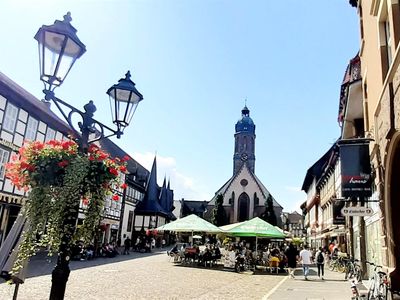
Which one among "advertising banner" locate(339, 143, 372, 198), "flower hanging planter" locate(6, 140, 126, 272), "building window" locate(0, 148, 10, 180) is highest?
"building window" locate(0, 148, 10, 180)

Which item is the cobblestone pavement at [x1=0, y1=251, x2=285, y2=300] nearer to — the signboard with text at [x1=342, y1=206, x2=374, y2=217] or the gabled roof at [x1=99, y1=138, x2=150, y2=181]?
the signboard with text at [x1=342, y1=206, x2=374, y2=217]

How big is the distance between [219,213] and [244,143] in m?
26.7

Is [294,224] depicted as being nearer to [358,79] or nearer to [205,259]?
[205,259]

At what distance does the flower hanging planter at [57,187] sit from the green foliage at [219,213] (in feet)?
238

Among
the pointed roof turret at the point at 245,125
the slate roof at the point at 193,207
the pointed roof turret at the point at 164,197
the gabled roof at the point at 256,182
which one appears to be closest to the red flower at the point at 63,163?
the pointed roof turret at the point at 164,197

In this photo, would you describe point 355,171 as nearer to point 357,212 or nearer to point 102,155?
point 357,212

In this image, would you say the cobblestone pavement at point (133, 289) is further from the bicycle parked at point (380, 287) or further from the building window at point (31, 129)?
the building window at point (31, 129)

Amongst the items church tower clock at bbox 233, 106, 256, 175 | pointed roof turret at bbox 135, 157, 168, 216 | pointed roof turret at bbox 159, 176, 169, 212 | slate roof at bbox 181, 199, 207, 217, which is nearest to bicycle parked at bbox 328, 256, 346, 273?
pointed roof turret at bbox 135, 157, 168, 216

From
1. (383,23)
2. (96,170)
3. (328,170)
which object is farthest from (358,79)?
(328,170)

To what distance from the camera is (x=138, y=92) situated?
22.0 ft

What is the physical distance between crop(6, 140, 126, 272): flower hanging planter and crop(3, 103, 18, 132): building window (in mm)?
18939

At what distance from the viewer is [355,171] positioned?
10.4m

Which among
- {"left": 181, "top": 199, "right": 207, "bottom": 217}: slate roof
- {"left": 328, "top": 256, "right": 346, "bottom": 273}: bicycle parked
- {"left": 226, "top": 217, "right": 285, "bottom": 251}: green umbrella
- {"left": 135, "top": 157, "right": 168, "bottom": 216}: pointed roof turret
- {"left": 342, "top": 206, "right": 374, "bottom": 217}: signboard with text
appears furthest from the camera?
{"left": 181, "top": 199, "right": 207, "bottom": 217}: slate roof

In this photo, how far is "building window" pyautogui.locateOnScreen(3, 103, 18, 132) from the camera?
907 inches
